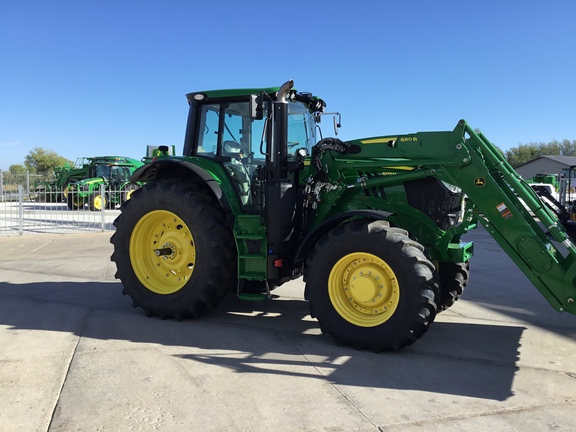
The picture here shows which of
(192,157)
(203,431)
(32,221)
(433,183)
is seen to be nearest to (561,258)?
(433,183)

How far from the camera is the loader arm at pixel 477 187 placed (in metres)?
3.86

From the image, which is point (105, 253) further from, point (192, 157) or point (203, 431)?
point (203, 431)

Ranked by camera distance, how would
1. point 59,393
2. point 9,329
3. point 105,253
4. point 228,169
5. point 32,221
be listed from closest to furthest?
point 59,393 → point 9,329 → point 228,169 → point 105,253 → point 32,221

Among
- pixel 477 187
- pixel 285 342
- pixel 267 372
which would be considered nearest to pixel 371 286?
pixel 285 342

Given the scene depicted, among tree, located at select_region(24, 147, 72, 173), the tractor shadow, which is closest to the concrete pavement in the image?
the tractor shadow

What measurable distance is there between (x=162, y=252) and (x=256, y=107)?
79.7 inches

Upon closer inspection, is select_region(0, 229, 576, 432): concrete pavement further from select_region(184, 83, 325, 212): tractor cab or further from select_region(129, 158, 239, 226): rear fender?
select_region(184, 83, 325, 212): tractor cab

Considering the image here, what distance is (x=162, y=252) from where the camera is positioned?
525cm

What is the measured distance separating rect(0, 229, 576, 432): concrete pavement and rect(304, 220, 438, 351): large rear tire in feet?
0.79

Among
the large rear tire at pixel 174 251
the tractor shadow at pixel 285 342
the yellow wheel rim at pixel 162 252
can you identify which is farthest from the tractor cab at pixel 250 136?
the tractor shadow at pixel 285 342

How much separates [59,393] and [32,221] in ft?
52.6

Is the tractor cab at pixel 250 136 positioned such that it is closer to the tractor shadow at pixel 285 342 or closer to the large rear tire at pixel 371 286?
the large rear tire at pixel 371 286

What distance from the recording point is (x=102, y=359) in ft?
12.9

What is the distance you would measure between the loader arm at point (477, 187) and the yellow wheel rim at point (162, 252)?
64.6 inches
